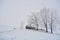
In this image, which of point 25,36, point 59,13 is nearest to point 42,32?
point 25,36

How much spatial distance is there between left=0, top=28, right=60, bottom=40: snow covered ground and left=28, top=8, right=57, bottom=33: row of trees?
116 mm

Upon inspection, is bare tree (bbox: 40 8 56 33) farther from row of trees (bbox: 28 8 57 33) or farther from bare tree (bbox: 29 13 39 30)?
bare tree (bbox: 29 13 39 30)

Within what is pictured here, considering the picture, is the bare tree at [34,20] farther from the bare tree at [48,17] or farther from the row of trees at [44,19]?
the bare tree at [48,17]

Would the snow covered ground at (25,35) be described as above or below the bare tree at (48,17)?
below

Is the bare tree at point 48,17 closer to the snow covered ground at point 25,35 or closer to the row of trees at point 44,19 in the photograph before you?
the row of trees at point 44,19

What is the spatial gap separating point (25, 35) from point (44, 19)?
456 mm

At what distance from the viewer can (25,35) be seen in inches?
61.4

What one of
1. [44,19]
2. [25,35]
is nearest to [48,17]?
[44,19]

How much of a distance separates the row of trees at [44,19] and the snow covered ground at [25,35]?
0.12 m

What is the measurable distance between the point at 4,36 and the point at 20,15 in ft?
1.60

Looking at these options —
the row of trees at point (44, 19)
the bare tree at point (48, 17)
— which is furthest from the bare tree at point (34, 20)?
the bare tree at point (48, 17)

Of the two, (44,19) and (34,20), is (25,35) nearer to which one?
(34,20)

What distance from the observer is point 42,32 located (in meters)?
1.56

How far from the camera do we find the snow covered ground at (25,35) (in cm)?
153
